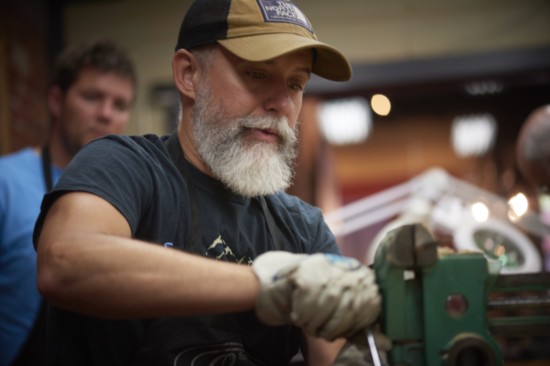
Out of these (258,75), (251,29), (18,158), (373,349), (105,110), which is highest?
(251,29)

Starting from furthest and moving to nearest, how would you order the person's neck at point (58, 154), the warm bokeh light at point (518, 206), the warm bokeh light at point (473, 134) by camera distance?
the warm bokeh light at point (473, 134) → the warm bokeh light at point (518, 206) → the person's neck at point (58, 154)

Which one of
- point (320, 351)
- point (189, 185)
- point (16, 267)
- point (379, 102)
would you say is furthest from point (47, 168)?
point (379, 102)

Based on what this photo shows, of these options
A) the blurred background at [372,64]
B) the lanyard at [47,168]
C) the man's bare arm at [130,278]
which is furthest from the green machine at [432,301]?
the blurred background at [372,64]

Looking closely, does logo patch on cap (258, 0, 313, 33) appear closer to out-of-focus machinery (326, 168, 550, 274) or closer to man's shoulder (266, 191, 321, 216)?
man's shoulder (266, 191, 321, 216)

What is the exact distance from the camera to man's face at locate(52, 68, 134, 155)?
2576mm

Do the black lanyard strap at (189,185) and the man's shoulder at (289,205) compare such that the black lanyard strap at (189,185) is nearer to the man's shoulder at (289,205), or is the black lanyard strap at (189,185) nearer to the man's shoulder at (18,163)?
the man's shoulder at (289,205)

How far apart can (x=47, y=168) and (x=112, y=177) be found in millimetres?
1355

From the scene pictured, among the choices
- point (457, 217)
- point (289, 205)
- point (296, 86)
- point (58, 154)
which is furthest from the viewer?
point (457, 217)

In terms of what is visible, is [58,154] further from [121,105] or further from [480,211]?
[480,211]

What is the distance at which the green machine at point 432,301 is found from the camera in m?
1.11

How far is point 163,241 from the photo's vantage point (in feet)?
4.53

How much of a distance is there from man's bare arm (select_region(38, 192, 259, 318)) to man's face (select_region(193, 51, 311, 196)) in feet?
1.58

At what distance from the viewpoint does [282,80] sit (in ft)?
5.10

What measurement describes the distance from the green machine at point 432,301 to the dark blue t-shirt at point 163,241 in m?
0.41
